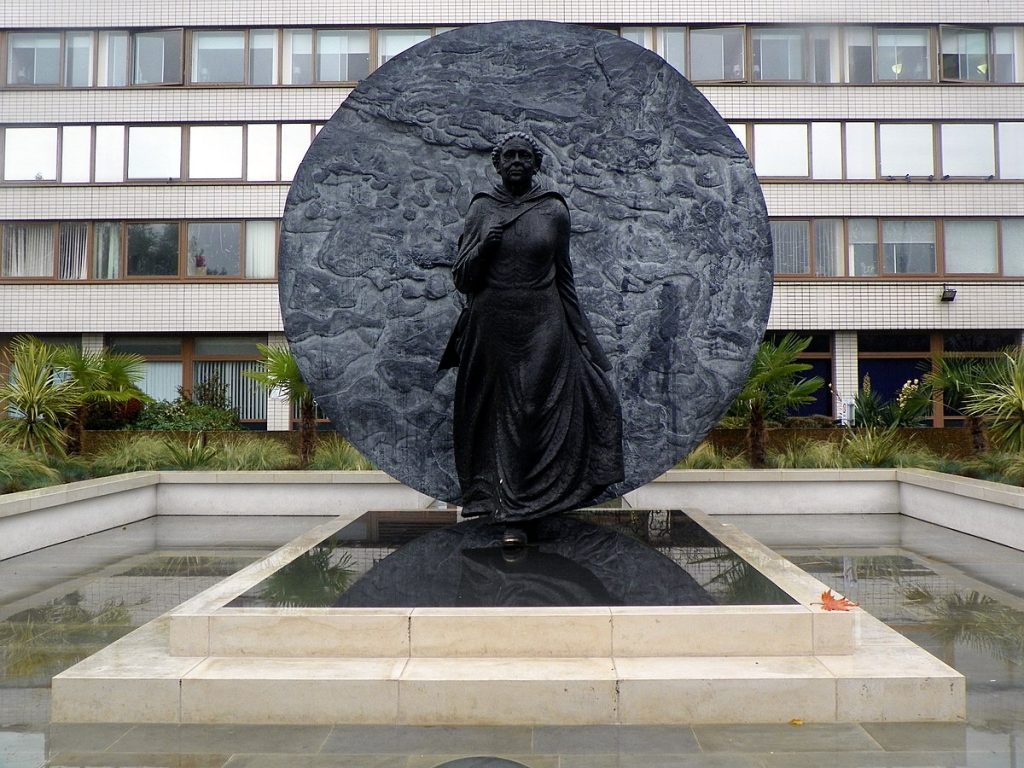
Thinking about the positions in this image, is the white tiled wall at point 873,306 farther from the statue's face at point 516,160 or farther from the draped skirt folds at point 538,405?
the statue's face at point 516,160

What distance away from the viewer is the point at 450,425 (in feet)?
25.2

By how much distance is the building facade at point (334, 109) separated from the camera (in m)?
22.4

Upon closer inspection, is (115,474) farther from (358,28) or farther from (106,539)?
(358,28)

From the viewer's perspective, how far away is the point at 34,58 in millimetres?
23047

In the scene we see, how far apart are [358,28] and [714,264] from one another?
682 inches

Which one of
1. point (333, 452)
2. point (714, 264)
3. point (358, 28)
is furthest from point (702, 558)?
point (358, 28)

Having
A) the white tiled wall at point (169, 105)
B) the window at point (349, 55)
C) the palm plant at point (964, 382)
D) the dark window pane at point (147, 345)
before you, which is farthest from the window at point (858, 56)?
the dark window pane at point (147, 345)

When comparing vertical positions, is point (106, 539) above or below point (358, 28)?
below

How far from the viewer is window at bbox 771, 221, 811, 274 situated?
22453 mm

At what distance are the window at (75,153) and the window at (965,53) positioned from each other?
20.4 meters

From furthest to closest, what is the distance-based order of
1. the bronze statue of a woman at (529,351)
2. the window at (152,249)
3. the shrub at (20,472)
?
the window at (152,249) < the shrub at (20,472) < the bronze statue of a woman at (529,351)

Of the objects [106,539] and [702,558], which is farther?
[106,539]

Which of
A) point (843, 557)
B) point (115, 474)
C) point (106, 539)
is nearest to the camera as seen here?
point (843, 557)

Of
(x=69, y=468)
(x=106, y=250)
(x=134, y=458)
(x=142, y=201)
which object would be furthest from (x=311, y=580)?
(x=106, y=250)
